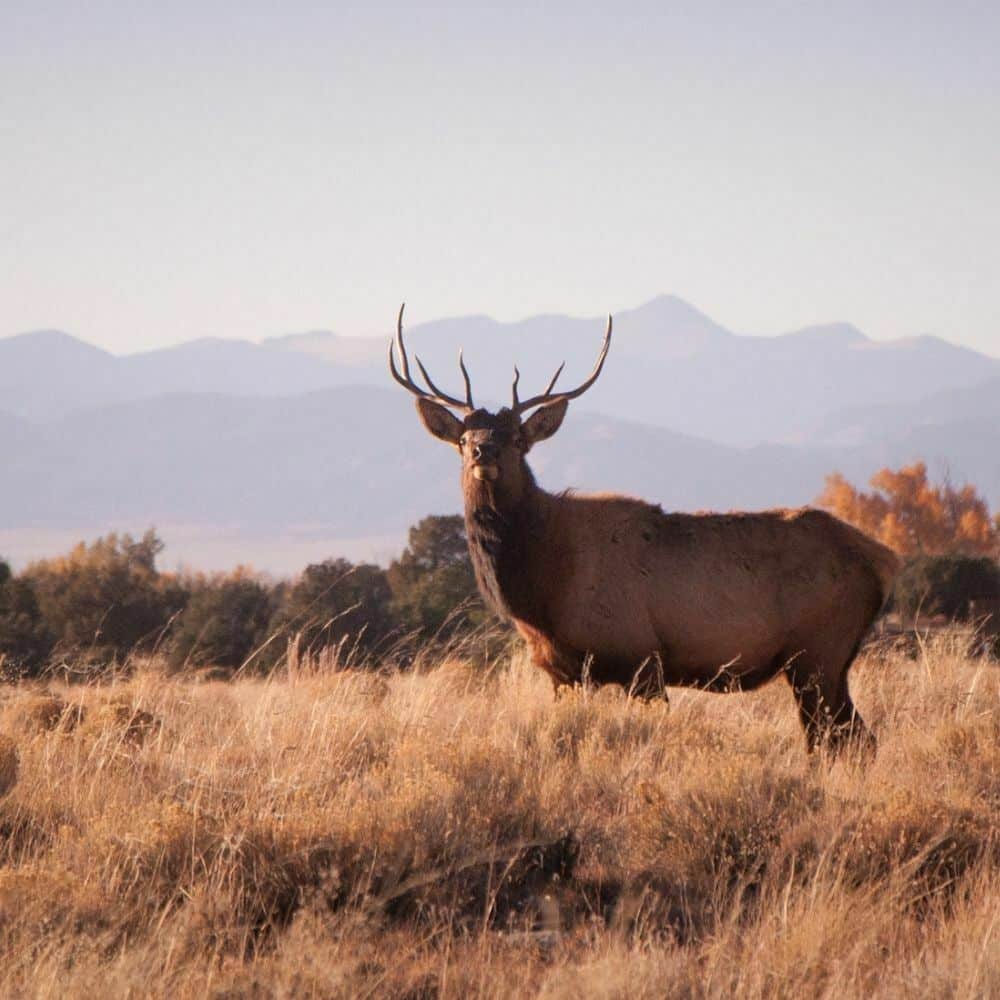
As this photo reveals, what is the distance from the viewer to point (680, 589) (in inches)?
336

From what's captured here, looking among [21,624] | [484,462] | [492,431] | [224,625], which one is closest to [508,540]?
[484,462]

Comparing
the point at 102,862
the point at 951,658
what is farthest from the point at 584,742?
the point at 951,658

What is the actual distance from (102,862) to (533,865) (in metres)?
1.70

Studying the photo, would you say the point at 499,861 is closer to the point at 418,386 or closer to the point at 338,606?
the point at 418,386

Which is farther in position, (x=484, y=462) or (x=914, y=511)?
(x=914, y=511)

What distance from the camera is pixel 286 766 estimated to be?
715 centimetres

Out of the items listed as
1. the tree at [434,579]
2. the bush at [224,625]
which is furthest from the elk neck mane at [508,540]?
the bush at [224,625]

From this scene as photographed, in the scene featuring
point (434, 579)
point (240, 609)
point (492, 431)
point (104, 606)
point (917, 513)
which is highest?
point (492, 431)

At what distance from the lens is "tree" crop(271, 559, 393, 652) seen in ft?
61.2

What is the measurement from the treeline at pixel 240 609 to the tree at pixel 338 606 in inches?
1.1

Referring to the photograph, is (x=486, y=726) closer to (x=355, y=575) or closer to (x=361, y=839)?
(x=361, y=839)

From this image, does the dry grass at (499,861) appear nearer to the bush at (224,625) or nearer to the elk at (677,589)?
the elk at (677,589)

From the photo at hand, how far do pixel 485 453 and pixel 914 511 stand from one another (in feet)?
193

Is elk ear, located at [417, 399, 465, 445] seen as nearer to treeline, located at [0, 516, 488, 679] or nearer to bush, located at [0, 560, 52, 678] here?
treeline, located at [0, 516, 488, 679]
